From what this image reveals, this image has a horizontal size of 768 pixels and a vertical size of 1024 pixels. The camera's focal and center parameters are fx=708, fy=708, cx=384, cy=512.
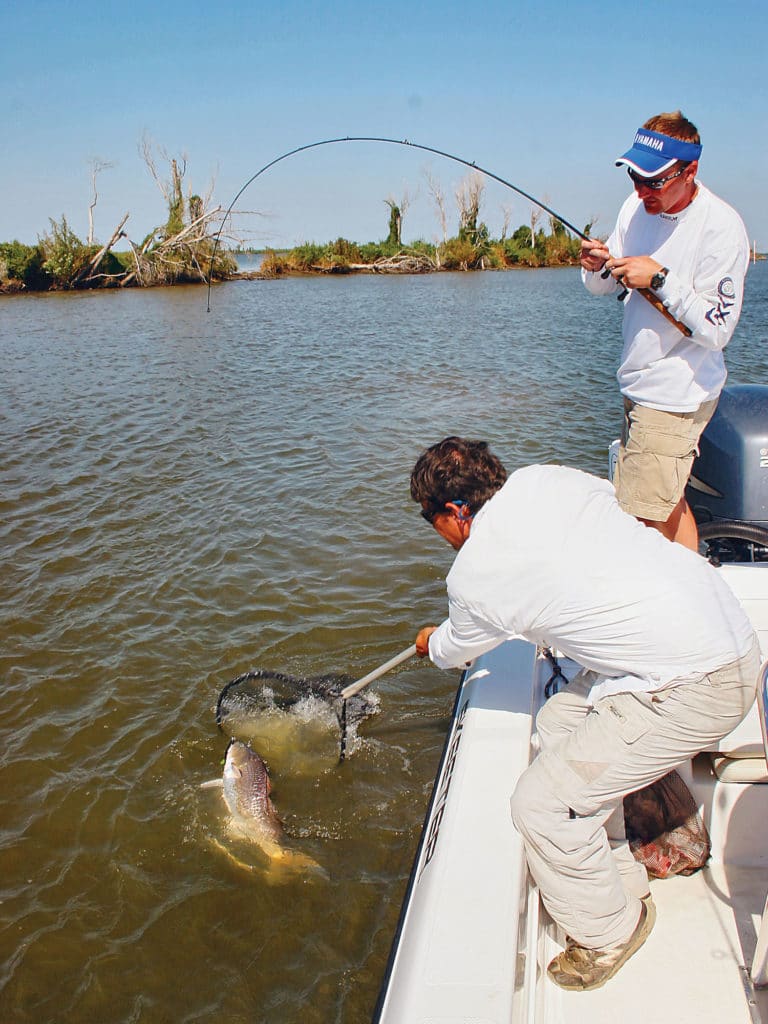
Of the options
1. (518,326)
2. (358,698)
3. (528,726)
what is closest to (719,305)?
(528,726)

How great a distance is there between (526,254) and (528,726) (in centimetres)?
6694

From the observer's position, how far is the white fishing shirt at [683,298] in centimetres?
326

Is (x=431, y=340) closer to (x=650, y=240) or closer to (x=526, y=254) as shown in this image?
(x=650, y=240)

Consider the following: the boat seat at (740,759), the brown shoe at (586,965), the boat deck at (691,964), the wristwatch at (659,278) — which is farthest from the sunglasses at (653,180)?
the brown shoe at (586,965)

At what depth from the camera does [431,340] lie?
2042 cm

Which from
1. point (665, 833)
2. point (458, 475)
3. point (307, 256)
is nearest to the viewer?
point (458, 475)

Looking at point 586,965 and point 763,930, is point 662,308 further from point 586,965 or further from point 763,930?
point 586,965

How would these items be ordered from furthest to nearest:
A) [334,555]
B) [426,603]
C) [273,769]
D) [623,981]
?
[334,555] < [426,603] < [273,769] < [623,981]

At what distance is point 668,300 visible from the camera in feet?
10.6

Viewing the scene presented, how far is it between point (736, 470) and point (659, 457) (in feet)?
3.18

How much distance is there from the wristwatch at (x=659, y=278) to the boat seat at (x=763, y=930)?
189cm

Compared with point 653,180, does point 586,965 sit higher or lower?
lower

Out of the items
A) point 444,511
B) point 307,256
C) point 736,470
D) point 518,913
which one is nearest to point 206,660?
point 444,511

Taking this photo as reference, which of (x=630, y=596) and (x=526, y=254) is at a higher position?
(x=526, y=254)
